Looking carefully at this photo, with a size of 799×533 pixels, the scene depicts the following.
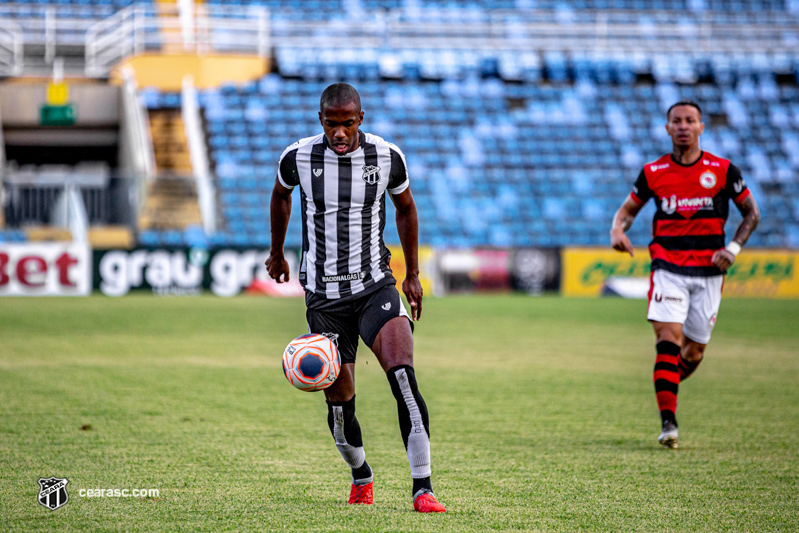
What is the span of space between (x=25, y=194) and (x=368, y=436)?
557 inches

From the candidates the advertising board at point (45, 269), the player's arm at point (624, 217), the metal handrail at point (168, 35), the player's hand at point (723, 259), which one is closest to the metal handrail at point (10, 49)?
the metal handrail at point (168, 35)

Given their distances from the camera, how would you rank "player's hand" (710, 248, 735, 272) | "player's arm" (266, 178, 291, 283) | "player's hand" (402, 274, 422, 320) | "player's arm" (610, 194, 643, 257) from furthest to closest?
1. "player's arm" (610, 194, 643, 257)
2. "player's hand" (710, 248, 735, 272)
3. "player's arm" (266, 178, 291, 283)
4. "player's hand" (402, 274, 422, 320)

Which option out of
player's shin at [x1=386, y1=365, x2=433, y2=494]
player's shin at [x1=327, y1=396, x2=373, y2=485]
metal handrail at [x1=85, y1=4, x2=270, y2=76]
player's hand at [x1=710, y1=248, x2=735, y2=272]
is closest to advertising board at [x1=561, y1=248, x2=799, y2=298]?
metal handrail at [x1=85, y1=4, x2=270, y2=76]

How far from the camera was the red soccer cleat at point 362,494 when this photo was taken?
412cm

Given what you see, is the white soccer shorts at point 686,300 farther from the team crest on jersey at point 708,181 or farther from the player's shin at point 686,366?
the team crest on jersey at point 708,181

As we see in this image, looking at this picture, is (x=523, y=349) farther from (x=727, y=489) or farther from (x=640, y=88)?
(x=640, y=88)

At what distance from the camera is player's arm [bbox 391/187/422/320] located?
426cm

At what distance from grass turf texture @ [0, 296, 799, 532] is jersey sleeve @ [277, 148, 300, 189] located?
4.51 feet

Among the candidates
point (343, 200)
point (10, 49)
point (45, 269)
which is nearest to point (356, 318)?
point (343, 200)

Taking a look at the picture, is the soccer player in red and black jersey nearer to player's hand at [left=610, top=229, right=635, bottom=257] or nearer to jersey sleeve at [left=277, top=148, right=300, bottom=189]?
player's hand at [left=610, top=229, right=635, bottom=257]

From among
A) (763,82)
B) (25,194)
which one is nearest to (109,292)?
(25,194)

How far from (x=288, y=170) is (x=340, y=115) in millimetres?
400

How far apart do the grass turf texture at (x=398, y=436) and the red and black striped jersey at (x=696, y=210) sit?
3.57 ft

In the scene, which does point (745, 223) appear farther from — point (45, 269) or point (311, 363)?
point (45, 269)
